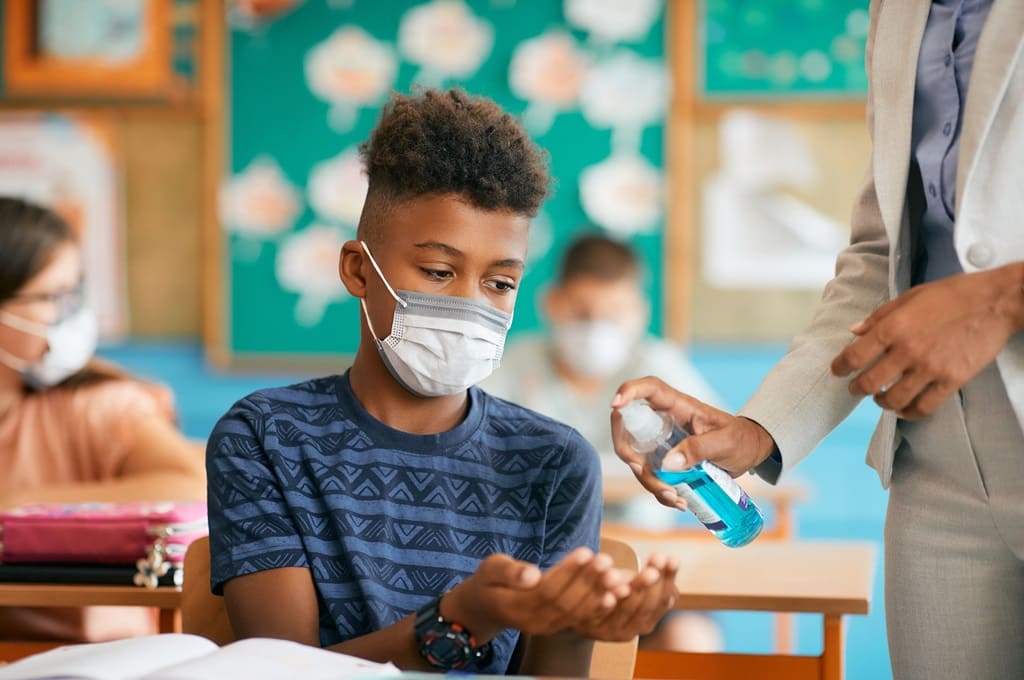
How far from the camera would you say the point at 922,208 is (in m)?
1.48

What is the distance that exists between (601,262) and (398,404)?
2297 mm

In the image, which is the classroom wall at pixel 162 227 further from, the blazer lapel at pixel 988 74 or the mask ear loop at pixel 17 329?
the blazer lapel at pixel 988 74

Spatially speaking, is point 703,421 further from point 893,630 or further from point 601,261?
point 601,261

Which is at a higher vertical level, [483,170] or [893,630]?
[483,170]

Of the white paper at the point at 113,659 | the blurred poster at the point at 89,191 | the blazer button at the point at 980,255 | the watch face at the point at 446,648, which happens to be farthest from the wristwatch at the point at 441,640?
the blurred poster at the point at 89,191

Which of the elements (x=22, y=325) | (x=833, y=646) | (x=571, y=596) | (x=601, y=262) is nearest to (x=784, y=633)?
(x=601, y=262)

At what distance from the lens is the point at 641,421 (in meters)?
1.41

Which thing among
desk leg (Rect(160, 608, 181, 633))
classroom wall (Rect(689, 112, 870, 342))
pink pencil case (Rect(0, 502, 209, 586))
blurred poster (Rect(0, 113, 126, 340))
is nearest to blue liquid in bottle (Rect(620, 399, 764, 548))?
pink pencil case (Rect(0, 502, 209, 586))

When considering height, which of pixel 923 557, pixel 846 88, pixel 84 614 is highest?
pixel 846 88

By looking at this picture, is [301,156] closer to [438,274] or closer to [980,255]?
[438,274]

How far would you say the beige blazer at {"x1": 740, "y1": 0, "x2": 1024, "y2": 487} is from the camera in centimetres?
130

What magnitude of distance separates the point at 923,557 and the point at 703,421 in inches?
11.5

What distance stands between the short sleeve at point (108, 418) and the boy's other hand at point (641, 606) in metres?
1.84

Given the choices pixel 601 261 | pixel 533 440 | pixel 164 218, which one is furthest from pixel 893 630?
pixel 164 218
